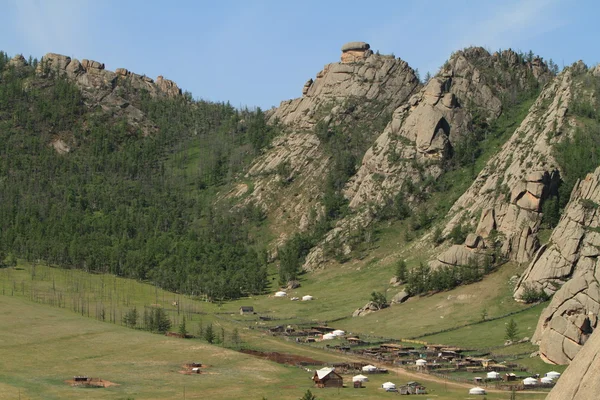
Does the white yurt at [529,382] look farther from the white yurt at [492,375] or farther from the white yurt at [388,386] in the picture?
the white yurt at [388,386]

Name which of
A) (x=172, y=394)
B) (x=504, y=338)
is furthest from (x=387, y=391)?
(x=504, y=338)

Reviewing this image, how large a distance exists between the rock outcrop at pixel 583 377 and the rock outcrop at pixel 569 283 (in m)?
110

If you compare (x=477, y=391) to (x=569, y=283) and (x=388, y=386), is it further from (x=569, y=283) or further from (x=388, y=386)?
(x=569, y=283)

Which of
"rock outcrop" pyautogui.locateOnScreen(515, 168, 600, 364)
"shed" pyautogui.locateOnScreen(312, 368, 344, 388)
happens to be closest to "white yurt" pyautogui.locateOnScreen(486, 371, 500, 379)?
"rock outcrop" pyautogui.locateOnScreen(515, 168, 600, 364)

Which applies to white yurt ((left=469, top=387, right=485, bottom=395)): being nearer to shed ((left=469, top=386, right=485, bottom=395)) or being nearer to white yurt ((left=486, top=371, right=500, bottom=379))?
shed ((left=469, top=386, right=485, bottom=395))

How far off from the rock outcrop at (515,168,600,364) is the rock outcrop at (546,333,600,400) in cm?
10953

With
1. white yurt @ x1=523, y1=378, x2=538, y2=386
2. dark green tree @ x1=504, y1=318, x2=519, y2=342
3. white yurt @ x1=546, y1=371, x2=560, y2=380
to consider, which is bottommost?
white yurt @ x1=523, y1=378, x2=538, y2=386

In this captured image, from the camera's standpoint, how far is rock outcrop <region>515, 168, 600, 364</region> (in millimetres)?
152750

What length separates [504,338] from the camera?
17225 cm

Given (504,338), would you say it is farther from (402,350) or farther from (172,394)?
(172,394)

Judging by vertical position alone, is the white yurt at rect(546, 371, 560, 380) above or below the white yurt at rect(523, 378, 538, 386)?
above

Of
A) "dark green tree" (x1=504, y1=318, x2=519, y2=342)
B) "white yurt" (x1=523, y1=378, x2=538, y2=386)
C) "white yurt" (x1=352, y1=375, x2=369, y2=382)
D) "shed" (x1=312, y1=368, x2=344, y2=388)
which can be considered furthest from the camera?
"dark green tree" (x1=504, y1=318, x2=519, y2=342)

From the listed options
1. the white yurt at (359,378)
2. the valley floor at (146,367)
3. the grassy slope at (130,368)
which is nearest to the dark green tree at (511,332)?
the valley floor at (146,367)

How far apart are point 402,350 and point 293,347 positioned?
26338mm
